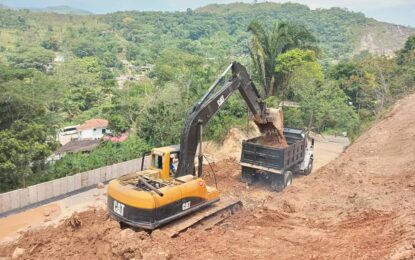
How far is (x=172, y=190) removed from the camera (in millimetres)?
9383

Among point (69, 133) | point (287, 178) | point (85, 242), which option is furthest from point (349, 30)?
point (85, 242)

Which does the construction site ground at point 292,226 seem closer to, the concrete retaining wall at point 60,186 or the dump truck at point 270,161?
the dump truck at point 270,161

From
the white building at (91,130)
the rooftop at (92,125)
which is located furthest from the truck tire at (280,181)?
the rooftop at (92,125)

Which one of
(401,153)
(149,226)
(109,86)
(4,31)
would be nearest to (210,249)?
(149,226)

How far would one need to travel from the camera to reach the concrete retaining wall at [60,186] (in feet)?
47.5

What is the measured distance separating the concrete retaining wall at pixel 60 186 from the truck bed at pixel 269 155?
5.88 metres

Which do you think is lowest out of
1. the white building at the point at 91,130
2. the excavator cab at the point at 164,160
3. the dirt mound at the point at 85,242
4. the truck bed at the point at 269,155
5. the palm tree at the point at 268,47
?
the white building at the point at 91,130

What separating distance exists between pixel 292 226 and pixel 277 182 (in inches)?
182

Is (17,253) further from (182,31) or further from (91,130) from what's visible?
(182,31)

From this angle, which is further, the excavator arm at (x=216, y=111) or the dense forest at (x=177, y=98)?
the dense forest at (x=177, y=98)

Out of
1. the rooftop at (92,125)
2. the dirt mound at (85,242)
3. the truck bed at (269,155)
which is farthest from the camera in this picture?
the rooftop at (92,125)

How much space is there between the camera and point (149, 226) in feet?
29.3

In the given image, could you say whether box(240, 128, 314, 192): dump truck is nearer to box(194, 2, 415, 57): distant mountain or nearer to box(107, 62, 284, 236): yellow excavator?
box(107, 62, 284, 236): yellow excavator

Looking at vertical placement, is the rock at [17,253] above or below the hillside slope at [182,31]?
below
